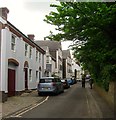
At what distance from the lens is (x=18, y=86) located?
29453 mm

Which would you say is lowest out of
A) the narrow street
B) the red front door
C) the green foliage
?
the narrow street

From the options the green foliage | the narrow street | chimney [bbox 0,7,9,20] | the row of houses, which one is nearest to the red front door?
the row of houses

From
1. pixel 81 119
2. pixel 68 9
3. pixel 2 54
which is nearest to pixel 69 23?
pixel 68 9

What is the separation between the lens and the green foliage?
43.9 feet

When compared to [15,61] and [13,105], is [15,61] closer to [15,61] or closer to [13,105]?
[15,61]

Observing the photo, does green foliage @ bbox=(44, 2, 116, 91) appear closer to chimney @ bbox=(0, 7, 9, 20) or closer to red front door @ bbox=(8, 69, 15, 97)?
chimney @ bbox=(0, 7, 9, 20)

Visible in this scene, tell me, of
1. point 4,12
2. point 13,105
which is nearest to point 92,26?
point 13,105

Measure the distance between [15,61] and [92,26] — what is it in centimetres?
1492

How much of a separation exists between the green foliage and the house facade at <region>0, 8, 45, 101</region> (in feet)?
25.3

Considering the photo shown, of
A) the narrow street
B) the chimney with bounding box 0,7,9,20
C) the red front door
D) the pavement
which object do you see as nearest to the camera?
the narrow street

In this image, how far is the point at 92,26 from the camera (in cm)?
1413

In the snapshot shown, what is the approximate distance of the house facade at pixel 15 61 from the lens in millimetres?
24406

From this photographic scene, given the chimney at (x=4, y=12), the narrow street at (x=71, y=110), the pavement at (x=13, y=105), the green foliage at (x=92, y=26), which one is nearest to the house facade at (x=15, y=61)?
the chimney at (x=4, y=12)

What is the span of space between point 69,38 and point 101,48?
6.81 ft
